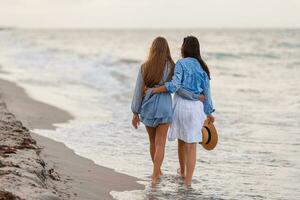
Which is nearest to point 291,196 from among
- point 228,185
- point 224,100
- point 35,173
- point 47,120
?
point 228,185

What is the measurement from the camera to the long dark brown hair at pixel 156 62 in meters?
6.78

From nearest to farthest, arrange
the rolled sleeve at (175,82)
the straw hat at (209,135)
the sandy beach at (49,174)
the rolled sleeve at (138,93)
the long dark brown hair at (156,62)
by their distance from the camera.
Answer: the sandy beach at (49,174), the rolled sleeve at (175,82), the long dark brown hair at (156,62), the rolled sleeve at (138,93), the straw hat at (209,135)

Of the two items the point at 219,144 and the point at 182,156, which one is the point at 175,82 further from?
the point at 219,144

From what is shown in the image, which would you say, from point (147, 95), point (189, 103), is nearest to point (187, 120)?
point (189, 103)

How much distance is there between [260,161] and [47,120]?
184 inches

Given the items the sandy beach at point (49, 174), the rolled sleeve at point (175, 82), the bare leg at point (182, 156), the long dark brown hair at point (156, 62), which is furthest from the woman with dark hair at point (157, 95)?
the sandy beach at point (49, 174)

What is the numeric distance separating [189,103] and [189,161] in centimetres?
70

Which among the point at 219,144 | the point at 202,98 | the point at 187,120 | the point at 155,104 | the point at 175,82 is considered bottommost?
the point at 219,144

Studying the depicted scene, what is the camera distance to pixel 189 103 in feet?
22.6

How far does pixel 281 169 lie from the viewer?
7754 millimetres

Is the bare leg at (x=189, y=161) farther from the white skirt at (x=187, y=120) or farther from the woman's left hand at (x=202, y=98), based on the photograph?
the woman's left hand at (x=202, y=98)

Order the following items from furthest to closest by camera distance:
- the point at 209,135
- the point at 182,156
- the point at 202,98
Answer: the point at 182,156 → the point at 209,135 → the point at 202,98

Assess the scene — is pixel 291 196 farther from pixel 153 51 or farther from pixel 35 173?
pixel 35 173

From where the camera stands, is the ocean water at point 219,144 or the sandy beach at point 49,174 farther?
the ocean water at point 219,144
